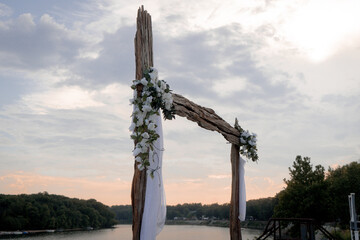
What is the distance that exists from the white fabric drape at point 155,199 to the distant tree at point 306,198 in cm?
1367

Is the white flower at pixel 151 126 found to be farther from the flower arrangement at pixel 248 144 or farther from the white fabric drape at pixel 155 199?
the flower arrangement at pixel 248 144

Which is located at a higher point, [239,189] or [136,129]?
[136,129]

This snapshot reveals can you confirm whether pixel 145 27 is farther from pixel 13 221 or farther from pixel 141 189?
pixel 13 221

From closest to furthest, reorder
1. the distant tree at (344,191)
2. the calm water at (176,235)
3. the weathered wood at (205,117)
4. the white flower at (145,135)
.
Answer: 1. the white flower at (145,135)
2. the weathered wood at (205,117)
3. the distant tree at (344,191)
4. the calm water at (176,235)

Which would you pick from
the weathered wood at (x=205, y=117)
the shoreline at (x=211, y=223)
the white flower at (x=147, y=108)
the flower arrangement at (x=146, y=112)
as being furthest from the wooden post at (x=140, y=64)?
the shoreline at (x=211, y=223)

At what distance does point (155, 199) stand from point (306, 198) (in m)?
13.8

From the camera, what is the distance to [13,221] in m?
40.8

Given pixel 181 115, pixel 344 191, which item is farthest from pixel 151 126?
pixel 344 191

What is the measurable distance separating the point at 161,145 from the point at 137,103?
1.86ft

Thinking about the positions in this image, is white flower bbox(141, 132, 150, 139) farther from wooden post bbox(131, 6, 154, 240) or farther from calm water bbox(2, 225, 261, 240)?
calm water bbox(2, 225, 261, 240)

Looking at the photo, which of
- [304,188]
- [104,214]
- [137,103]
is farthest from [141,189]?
[104,214]

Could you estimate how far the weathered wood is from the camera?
460 cm

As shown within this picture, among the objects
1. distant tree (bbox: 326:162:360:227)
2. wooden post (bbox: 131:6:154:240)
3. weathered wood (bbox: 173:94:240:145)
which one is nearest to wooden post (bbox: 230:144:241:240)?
weathered wood (bbox: 173:94:240:145)

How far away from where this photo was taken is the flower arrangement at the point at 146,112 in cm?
376
